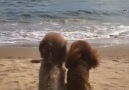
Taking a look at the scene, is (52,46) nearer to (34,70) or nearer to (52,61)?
(52,61)

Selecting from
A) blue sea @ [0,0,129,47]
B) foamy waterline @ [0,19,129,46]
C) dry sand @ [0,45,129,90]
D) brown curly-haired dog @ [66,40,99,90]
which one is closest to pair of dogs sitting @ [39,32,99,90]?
brown curly-haired dog @ [66,40,99,90]

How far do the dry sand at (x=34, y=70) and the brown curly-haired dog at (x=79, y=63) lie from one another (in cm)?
208

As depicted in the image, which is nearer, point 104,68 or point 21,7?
point 104,68

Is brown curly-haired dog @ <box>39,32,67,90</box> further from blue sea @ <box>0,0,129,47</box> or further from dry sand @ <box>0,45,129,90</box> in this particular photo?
blue sea @ <box>0,0,129,47</box>

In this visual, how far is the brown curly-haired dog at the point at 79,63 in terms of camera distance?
371cm

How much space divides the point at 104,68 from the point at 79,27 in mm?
5483

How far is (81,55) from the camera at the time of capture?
3.76 m

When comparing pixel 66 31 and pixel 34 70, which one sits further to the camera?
pixel 66 31

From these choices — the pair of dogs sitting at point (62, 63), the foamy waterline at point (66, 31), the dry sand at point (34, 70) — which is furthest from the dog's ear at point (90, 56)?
the foamy waterline at point (66, 31)

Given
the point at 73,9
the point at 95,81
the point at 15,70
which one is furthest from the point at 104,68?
the point at 73,9

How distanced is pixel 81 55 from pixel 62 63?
23 cm

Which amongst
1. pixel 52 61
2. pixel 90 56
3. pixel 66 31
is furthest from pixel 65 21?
pixel 52 61

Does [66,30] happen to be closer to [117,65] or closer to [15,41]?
[15,41]

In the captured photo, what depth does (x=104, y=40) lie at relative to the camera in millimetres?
10102
